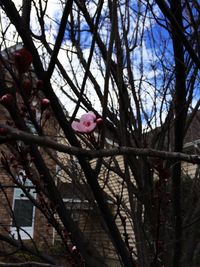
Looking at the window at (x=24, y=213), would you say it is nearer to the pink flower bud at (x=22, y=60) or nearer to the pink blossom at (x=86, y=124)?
the pink blossom at (x=86, y=124)

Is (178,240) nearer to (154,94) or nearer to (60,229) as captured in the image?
(60,229)

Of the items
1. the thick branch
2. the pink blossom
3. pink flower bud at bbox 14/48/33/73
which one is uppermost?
pink flower bud at bbox 14/48/33/73

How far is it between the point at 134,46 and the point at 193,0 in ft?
2.54

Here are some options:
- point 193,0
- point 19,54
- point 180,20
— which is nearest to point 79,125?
point 19,54

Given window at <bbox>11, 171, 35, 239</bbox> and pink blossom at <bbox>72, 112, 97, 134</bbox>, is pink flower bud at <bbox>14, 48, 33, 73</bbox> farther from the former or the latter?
window at <bbox>11, 171, 35, 239</bbox>

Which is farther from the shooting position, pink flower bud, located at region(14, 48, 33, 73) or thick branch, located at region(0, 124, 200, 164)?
pink flower bud, located at region(14, 48, 33, 73)

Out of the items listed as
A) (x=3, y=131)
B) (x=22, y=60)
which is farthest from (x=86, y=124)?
(x=3, y=131)

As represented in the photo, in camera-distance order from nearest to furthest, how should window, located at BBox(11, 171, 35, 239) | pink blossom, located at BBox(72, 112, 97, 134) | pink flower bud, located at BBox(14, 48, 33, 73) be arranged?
pink flower bud, located at BBox(14, 48, 33, 73) → pink blossom, located at BBox(72, 112, 97, 134) → window, located at BBox(11, 171, 35, 239)

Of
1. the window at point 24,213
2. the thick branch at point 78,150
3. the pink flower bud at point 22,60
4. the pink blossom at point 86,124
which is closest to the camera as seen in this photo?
the thick branch at point 78,150

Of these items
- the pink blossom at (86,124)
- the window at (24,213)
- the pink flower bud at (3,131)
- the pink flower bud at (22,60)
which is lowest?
the window at (24,213)

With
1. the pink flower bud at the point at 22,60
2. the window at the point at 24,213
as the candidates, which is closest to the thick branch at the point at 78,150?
the pink flower bud at the point at 22,60

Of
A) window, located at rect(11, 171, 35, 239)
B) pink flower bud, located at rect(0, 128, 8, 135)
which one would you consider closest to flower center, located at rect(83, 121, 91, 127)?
pink flower bud, located at rect(0, 128, 8, 135)

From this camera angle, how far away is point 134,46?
3342 mm

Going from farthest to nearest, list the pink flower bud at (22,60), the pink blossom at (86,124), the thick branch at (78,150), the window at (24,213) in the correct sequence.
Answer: the window at (24,213)
the pink blossom at (86,124)
the pink flower bud at (22,60)
the thick branch at (78,150)
